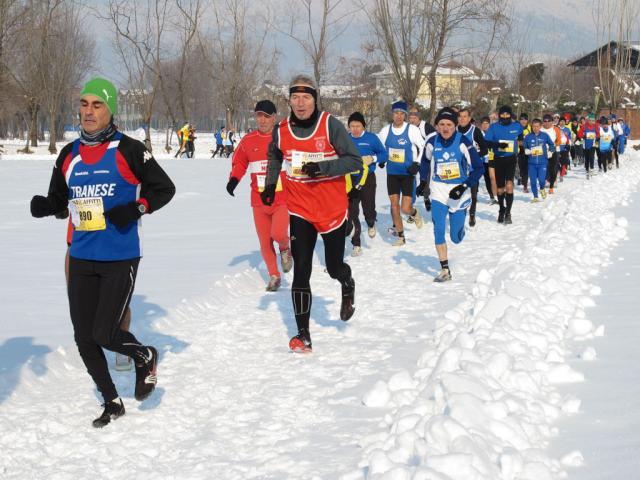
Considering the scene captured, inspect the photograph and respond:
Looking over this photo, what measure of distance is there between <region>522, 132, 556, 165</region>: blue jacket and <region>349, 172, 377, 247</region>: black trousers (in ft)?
21.6

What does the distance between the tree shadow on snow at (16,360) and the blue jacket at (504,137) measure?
10324 mm

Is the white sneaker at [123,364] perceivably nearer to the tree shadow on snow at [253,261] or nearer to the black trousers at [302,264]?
the black trousers at [302,264]

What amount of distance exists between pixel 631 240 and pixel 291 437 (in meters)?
7.71

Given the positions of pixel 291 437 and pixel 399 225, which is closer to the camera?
pixel 291 437

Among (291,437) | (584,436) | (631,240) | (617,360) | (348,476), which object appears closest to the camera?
(348,476)

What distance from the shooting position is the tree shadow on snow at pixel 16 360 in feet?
16.1

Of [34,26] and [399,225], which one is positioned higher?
[34,26]

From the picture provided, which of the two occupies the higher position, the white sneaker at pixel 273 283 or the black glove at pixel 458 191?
the black glove at pixel 458 191

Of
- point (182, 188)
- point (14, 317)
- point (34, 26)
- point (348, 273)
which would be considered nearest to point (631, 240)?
point (348, 273)

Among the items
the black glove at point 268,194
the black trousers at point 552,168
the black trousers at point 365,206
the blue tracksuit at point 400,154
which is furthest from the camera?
the black trousers at point 552,168

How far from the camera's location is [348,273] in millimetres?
6211

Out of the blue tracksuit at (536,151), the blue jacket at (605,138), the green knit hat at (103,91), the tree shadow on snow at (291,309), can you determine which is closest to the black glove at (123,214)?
the green knit hat at (103,91)

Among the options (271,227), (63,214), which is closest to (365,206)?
(271,227)

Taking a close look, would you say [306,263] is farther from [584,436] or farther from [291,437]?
[584,436]
